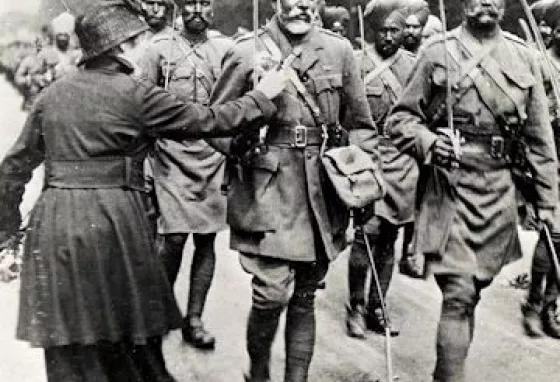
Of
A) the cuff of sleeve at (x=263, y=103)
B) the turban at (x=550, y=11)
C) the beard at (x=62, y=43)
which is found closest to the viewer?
the cuff of sleeve at (x=263, y=103)

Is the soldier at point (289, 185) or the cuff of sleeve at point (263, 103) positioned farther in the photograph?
the soldier at point (289, 185)

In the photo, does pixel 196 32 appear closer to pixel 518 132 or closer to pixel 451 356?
pixel 518 132

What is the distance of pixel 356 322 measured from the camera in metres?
6.41

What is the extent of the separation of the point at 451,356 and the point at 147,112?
6.66 ft

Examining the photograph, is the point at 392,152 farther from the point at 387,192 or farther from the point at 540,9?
the point at 540,9

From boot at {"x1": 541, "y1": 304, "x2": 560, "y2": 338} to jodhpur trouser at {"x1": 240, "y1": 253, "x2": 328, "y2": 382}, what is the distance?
2163 mm

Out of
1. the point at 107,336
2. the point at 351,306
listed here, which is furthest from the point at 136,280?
the point at 351,306

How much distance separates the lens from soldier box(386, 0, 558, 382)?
15.9ft

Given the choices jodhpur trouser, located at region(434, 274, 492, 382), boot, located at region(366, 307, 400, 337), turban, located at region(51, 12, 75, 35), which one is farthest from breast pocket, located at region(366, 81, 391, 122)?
turban, located at region(51, 12, 75, 35)

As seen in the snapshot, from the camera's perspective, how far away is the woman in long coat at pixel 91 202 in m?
4.05

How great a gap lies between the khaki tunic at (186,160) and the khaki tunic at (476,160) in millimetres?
1678

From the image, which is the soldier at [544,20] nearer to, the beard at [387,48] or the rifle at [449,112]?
the beard at [387,48]

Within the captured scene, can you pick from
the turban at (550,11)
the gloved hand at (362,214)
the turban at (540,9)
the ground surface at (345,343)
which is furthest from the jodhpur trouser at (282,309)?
the turban at (540,9)

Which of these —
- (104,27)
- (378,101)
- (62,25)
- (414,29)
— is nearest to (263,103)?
(104,27)
